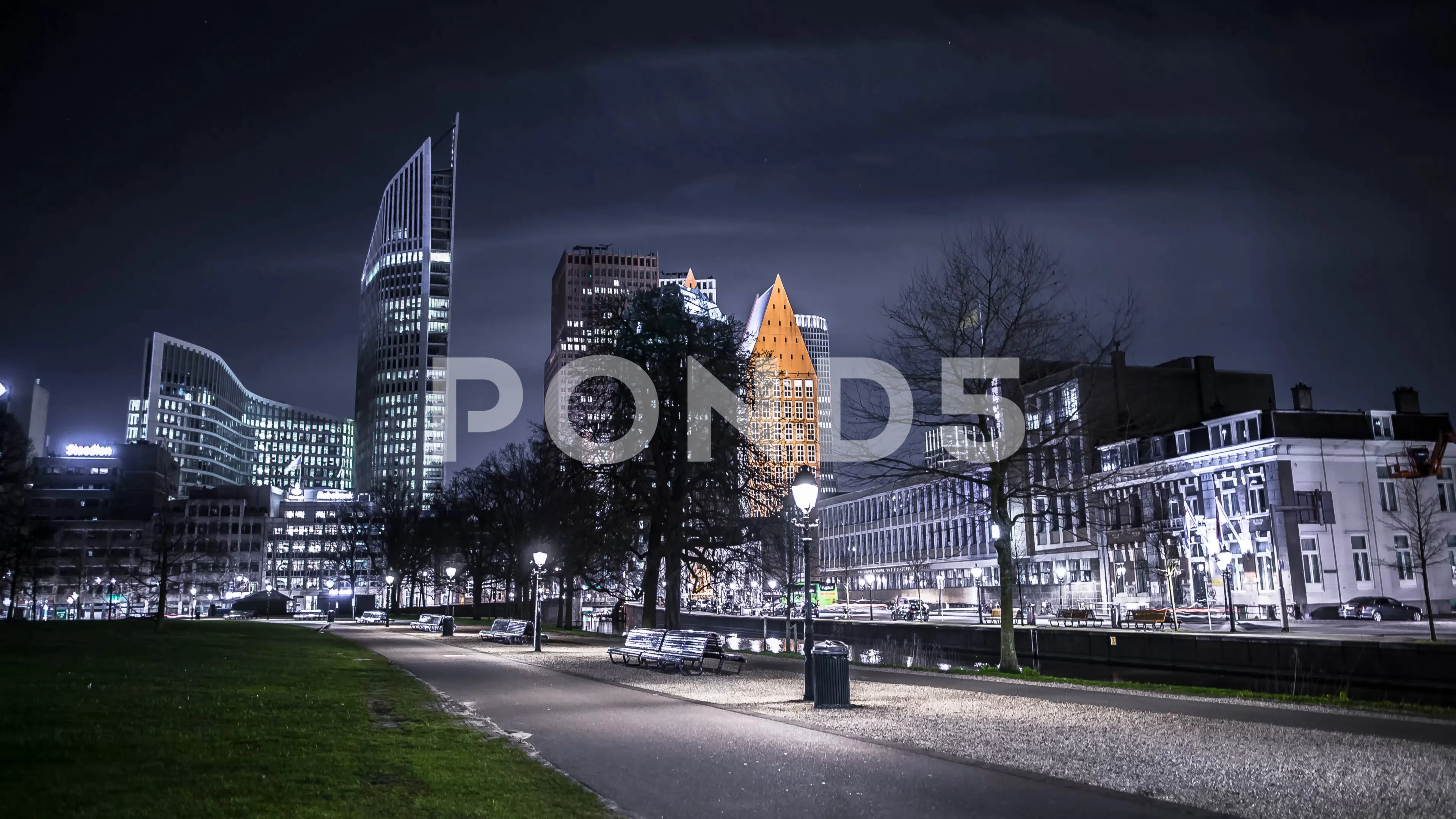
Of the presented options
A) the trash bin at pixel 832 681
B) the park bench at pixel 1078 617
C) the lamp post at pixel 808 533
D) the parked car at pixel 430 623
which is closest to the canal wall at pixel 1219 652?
the trash bin at pixel 832 681

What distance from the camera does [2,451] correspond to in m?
57.3

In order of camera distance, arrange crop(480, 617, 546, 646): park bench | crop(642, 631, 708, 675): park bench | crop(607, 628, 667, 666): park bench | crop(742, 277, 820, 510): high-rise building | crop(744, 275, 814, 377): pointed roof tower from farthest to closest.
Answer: crop(744, 275, 814, 377): pointed roof tower
crop(480, 617, 546, 646): park bench
crop(742, 277, 820, 510): high-rise building
crop(607, 628, 667, 666): park bench
crop(642, 631, 708, 675): park bench

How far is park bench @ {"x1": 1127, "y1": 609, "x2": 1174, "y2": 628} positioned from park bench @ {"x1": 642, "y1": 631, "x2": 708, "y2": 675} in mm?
31373

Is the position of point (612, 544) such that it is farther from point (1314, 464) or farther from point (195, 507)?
point (195, 507)

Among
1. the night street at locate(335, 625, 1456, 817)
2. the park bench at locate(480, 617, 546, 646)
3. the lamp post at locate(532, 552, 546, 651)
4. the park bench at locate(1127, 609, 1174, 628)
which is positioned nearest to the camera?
the night street at locate(335, 625, 1456, 817)

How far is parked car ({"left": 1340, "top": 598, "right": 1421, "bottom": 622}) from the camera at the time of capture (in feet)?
170

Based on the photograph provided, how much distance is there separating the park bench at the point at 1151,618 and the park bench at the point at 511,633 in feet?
95.7

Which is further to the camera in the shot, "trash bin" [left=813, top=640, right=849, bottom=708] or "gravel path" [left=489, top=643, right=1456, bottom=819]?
"trash bin" [left=813, top=640, right=849, bottom=708]

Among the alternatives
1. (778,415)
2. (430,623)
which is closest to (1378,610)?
(778,415)

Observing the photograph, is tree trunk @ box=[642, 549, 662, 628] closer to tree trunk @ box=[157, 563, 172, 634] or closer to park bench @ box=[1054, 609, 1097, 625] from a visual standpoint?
tree trunk @ box=[157, 563, 172, 634]

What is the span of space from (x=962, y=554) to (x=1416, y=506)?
55664mm

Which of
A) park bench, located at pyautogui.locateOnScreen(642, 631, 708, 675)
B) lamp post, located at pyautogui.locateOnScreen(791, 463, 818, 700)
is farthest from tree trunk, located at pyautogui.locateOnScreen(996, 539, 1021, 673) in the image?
park bench, located at pyautogui.locateOnScreen(642, 631, 708, 675)

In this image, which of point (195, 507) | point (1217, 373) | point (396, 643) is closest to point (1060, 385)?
point (396, 643)

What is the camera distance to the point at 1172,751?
11.9m
